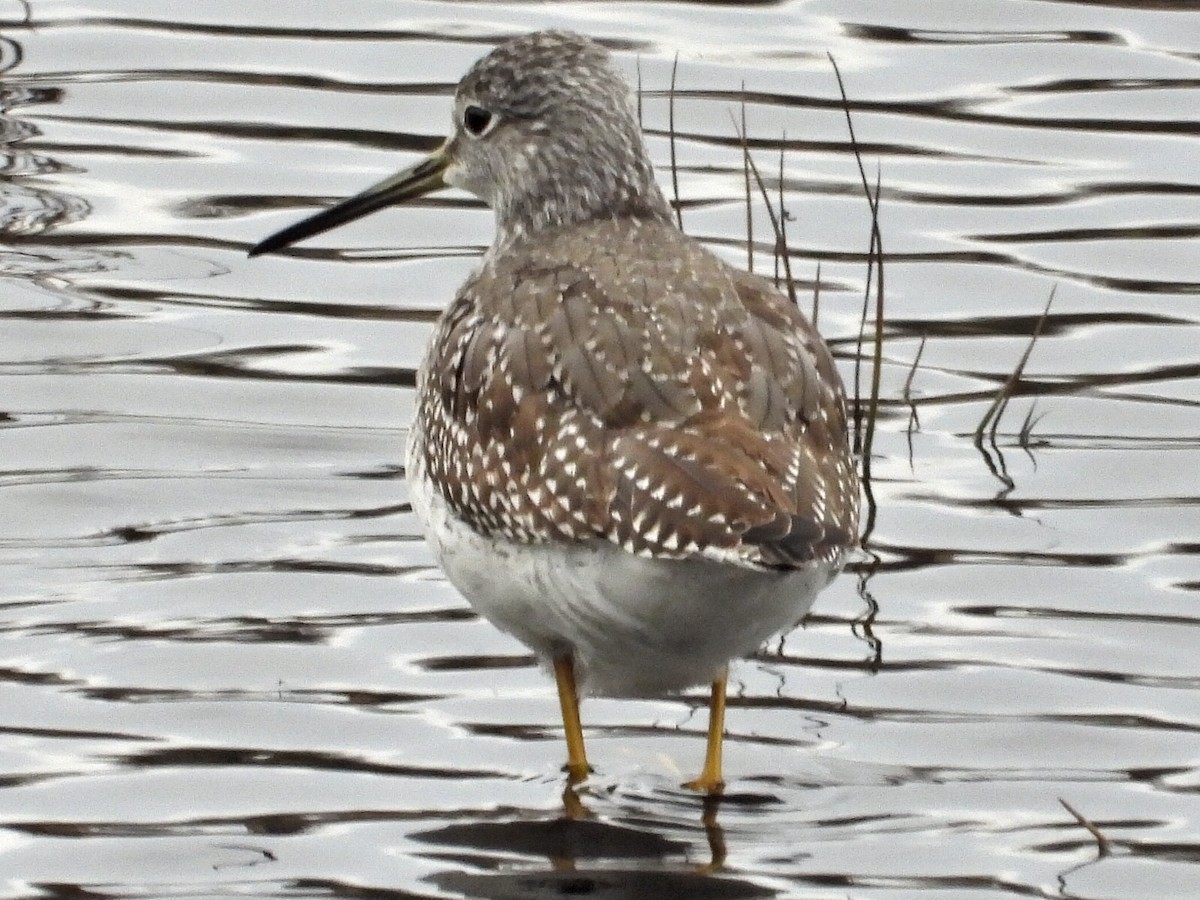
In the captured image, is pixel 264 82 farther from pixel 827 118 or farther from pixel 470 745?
pixel 470 745

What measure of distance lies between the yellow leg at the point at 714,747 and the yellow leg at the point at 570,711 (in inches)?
12.2

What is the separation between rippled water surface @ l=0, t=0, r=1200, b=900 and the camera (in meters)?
6.93

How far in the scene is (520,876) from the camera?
21.7 feet

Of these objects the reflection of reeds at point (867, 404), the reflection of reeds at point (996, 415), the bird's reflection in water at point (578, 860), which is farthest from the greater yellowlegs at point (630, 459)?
the reflection of reeds at point (996, 415)

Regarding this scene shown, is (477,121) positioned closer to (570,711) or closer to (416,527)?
(416,527)

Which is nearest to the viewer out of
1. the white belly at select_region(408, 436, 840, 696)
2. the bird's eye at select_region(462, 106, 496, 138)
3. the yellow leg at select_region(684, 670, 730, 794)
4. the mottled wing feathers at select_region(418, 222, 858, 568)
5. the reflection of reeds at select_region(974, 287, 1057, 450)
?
the mottled wing feathers at select_region(418, 222, 858, 568)

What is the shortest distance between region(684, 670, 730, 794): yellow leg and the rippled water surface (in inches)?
3.6

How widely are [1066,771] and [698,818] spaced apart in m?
1.02

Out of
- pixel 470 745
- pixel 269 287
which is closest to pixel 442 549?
pixel 470 745

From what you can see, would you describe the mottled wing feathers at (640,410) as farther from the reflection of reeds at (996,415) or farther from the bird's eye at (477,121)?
the reflection of reeds at (996,415)

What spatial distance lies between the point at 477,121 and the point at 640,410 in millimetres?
2229

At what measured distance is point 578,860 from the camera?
681 cm

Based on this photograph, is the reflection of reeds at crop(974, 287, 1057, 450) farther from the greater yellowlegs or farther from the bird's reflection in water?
the bird's reflection in water

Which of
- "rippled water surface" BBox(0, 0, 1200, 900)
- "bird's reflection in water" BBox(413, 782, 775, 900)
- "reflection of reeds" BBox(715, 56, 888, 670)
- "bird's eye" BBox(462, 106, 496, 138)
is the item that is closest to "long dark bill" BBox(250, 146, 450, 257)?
"bird's eye" BBox(462, 106, 496, 138)
